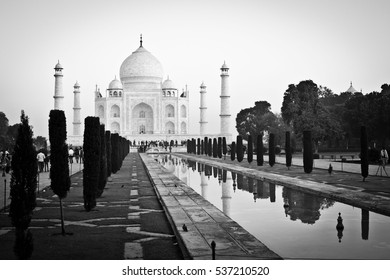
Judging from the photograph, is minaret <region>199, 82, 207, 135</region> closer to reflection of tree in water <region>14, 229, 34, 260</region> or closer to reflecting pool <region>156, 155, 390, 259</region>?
reflecting pool <region>156, 155, 390, 259</region>

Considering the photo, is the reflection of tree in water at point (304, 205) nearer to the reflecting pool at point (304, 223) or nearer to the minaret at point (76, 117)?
the reflecting pool at point (304, 223)

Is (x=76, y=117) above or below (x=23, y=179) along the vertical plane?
above

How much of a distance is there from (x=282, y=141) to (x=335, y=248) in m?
32.0

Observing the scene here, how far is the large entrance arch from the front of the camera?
43.5m

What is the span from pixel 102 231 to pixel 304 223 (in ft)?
7.74

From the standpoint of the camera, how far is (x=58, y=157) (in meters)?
5.34

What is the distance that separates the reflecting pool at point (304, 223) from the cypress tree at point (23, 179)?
213 cm

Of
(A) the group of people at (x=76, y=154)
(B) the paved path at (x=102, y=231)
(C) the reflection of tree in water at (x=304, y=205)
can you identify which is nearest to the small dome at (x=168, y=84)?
(A) the group of people at (x=76, y=154)

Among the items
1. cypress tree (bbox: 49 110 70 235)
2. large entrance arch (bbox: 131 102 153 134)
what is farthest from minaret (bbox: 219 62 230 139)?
cypress tree (bbox: 49 110 70 235)

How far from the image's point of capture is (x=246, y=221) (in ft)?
20.7

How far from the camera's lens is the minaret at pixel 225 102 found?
3578 centimetres

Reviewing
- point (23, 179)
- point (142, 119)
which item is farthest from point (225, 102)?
point (23, 179)

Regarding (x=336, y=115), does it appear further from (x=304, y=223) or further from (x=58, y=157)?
(x=58, y=157)
